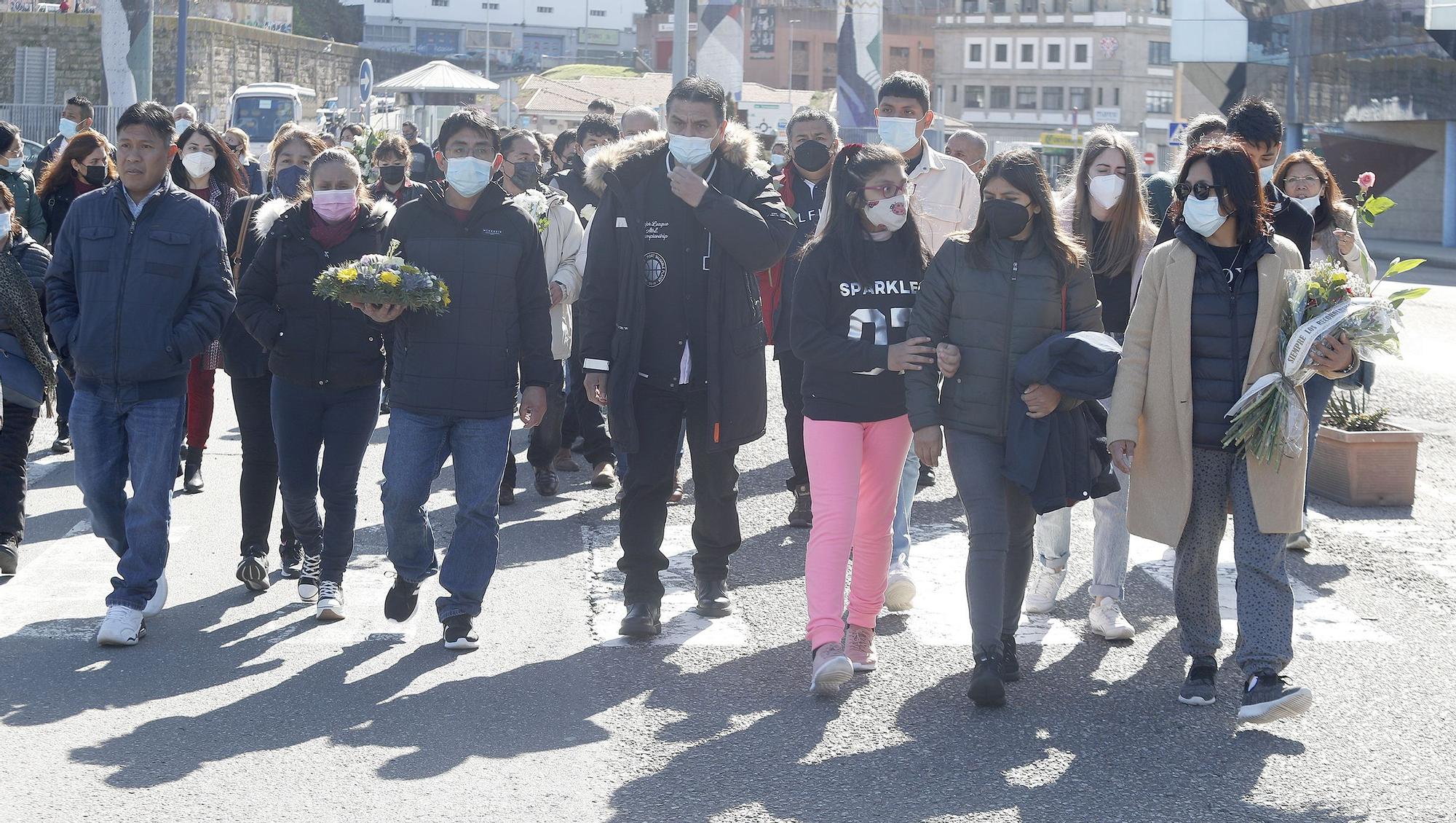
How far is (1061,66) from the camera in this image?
381ft

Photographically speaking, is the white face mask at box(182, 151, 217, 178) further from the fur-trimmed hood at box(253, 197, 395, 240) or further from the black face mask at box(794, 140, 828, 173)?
the black face mask at box(794, 140, 828, 173)

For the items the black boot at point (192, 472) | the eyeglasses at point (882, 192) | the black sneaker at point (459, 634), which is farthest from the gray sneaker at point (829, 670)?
the black boot at point (192, 472)

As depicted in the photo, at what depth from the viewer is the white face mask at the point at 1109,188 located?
679cm

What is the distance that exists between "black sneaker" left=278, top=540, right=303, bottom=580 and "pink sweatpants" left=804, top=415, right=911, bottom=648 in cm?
275

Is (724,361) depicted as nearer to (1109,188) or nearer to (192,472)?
(1109,188)

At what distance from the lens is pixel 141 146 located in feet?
20.9

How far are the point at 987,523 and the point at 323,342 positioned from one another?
9.45 ft

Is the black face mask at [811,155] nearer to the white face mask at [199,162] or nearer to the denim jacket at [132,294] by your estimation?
the denim jacket at [132,294]

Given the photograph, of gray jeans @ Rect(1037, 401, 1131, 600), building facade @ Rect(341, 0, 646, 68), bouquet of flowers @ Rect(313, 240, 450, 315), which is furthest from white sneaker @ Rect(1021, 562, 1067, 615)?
building facade @ Rect(341, 0, 646, 68)

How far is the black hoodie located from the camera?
623 centimetres

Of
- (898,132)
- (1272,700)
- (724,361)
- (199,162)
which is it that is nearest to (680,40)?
(199,162)

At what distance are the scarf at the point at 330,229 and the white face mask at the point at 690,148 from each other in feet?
4.71

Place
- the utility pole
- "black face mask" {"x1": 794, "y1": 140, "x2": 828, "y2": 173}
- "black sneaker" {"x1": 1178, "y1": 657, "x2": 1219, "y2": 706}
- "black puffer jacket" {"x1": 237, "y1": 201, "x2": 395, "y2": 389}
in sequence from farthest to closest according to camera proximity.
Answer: the utility pole
"black face mask" {"x1": 794, "y1": 140, "x2": 828, "y2": 173}
"black puffer jacket" {"x1": 237, "y1": 201, "x2": 395, "y2": 389}
"black sneaker" {"x1": 1178, "y1": 657, "x2": 1219, "y2": 706}

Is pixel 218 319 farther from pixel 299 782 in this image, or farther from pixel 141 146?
pixel 299 782
